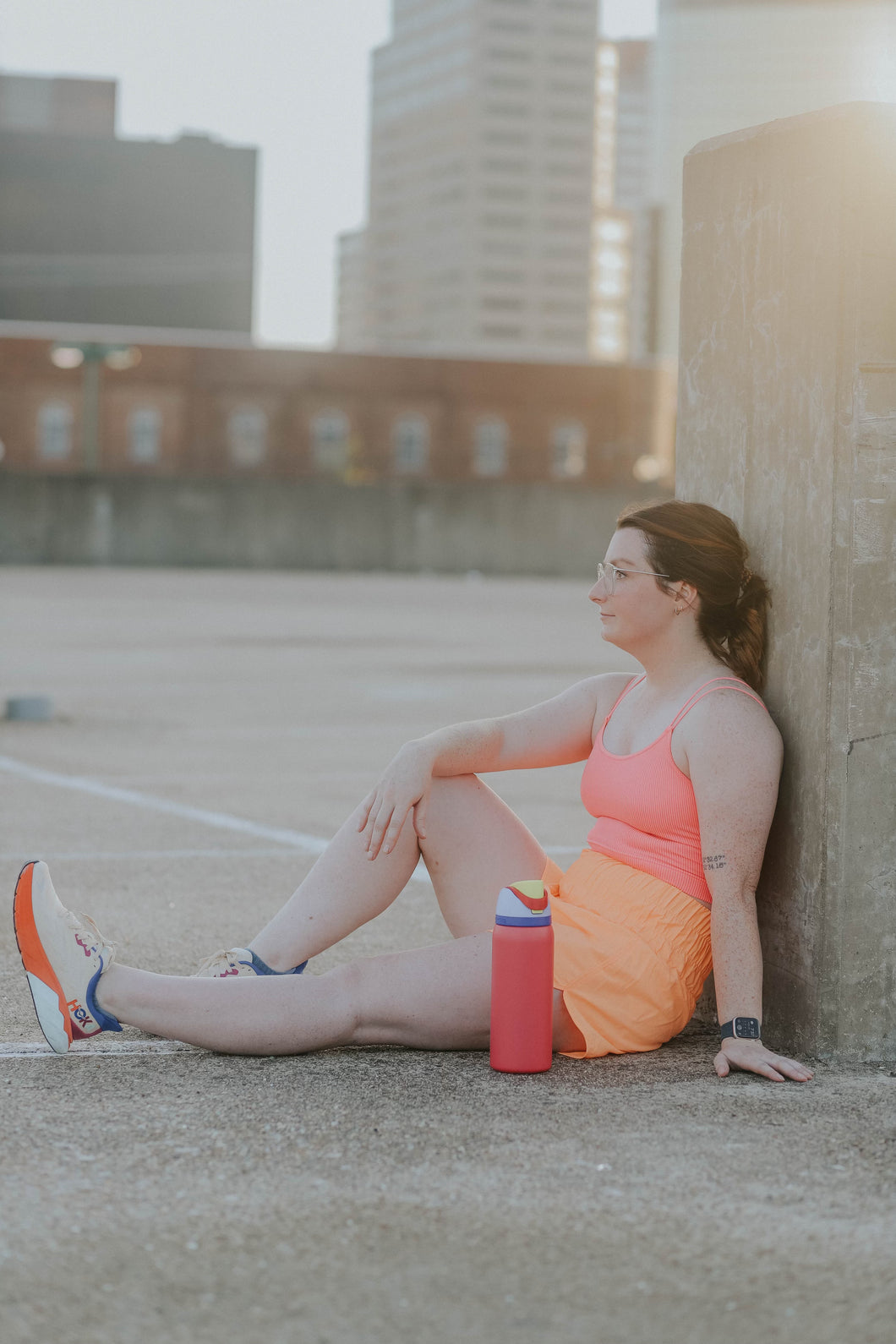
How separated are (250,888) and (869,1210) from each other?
3.15m

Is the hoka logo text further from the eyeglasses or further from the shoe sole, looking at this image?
the eyeglasses

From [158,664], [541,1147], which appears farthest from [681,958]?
[158,664]

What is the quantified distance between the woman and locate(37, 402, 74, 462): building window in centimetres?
6333

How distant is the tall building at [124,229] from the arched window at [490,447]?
2310cm

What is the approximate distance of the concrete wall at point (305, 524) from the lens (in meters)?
31.5

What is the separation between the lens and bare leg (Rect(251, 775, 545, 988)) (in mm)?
3863

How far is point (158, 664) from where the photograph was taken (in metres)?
14.2

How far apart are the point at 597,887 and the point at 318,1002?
2.18 feet

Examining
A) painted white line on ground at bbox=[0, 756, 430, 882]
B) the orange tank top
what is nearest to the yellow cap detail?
the orange tank top

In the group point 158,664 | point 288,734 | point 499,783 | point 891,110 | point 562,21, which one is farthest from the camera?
point 562,21

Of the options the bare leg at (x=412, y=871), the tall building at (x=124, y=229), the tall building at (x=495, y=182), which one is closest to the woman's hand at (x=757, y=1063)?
the bare leg at (x=412, y=871)

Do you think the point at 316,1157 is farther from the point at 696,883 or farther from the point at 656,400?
the point at 656,400

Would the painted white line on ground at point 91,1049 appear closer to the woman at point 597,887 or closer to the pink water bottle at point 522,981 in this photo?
the woman at point 597,887

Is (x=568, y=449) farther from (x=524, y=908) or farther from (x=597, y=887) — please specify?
(x=524, y=908)
